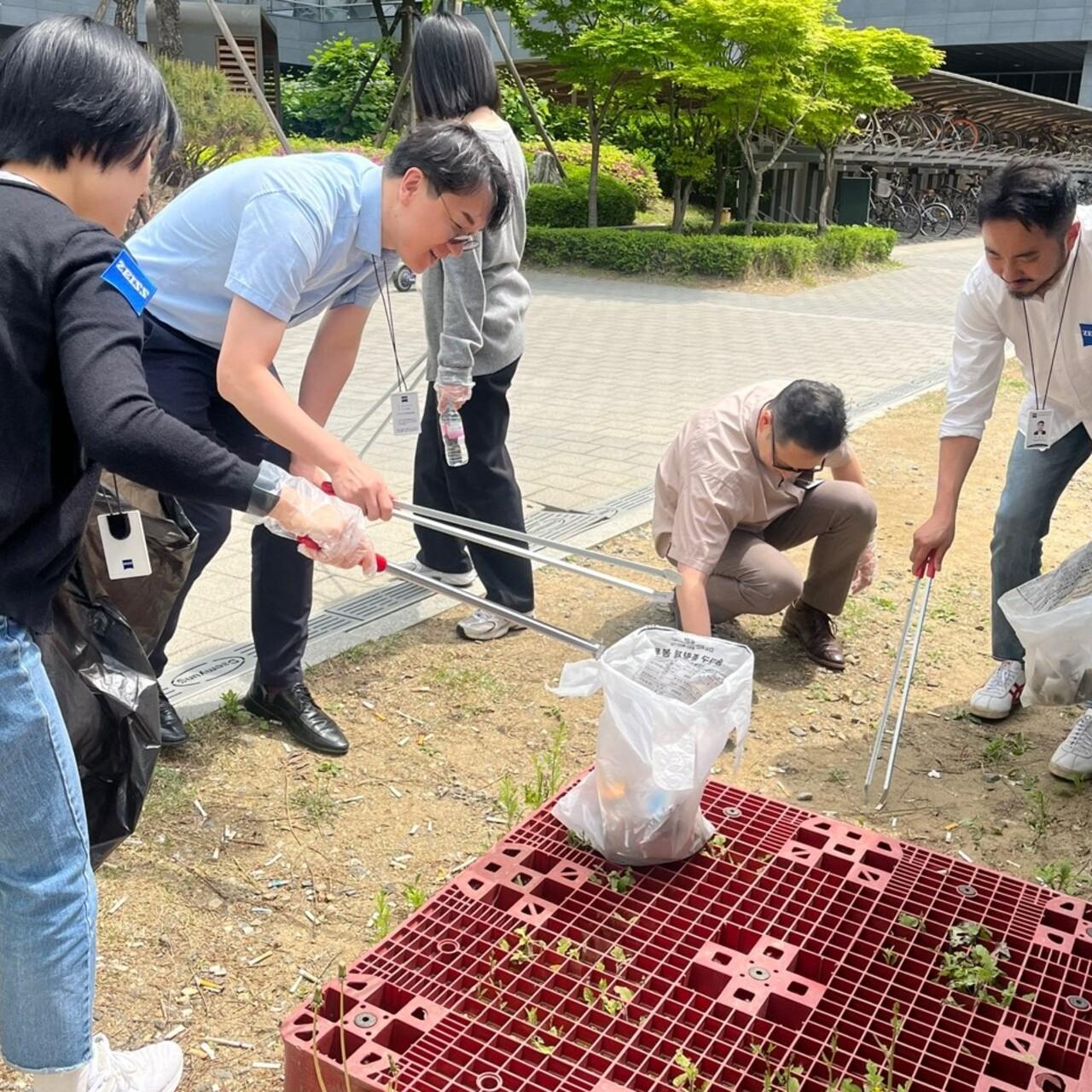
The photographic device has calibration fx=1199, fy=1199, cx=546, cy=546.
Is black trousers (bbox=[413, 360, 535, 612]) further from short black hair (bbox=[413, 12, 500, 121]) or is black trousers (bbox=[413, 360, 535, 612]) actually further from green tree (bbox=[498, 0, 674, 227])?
green tree (bbox=[498, 0, 674, 227])

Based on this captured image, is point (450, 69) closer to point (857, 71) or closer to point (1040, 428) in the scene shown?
point (1040, 428)

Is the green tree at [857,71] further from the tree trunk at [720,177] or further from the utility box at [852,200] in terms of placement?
the utility box at [852,200]

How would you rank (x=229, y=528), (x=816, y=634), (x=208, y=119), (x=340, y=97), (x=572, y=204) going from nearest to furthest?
1. (x=229, y=528)
2. (x=816, y=634)
3. (x=208, y=119)
4. (x=572, y=204)
5. (x=340, y=97)

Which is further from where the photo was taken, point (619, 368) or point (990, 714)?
point (619, 368)

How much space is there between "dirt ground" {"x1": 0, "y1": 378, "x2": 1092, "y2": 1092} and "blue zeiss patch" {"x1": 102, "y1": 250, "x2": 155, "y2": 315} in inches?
50.1

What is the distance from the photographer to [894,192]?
72.5ft

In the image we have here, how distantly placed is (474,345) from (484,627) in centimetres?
92

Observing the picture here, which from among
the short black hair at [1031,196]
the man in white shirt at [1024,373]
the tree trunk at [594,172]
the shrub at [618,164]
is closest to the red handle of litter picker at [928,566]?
the man in white shirt at [1024,373]

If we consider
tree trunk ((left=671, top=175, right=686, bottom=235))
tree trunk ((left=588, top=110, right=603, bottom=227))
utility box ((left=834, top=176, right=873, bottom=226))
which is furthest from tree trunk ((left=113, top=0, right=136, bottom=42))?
utility box ((left=834, top=176, right=873, bottom=226))

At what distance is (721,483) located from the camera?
3.43 m

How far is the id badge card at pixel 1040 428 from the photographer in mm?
3227

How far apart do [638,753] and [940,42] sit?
1386 inches

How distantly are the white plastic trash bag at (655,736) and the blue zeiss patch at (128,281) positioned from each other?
1133 millimetres

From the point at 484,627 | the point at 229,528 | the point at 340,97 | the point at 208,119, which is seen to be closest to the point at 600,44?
the point at 208,119
